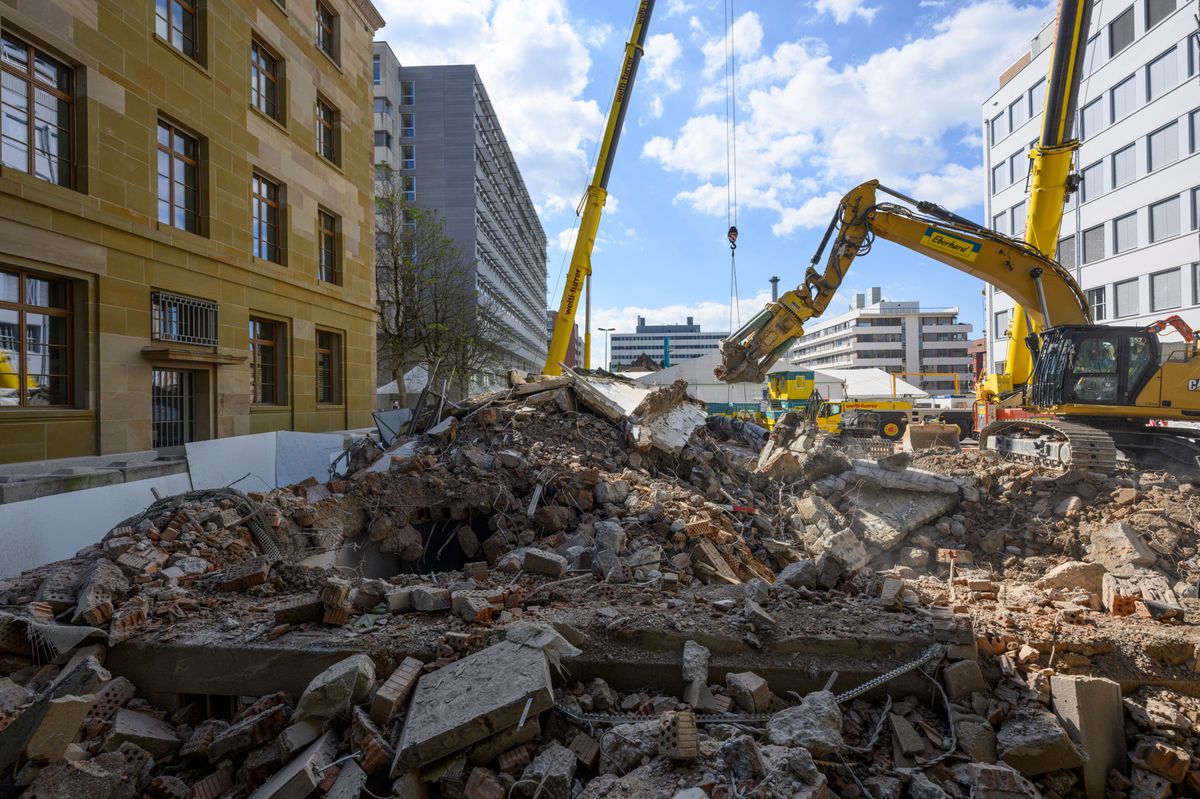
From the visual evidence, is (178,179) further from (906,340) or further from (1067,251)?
(906,340)

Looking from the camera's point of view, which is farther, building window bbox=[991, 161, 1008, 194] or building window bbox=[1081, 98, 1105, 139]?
building window bbox=[991, 161, 1008, 194]

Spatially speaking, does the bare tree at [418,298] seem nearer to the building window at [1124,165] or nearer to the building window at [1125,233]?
the building window at [1125,233]

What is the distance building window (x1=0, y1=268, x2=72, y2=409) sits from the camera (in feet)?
27.5

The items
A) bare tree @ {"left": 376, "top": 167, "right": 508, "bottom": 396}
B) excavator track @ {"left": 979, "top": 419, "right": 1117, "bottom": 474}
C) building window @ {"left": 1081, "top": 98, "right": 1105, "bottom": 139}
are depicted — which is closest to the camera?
excavator track @ {"left": 979, "top": 419, "right": 1117, "bottom": 474}

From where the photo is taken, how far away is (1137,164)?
24.2m

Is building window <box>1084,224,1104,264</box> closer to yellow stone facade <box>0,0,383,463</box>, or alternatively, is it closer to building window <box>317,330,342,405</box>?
yellow stone facade <box>0,0,383,463</box>

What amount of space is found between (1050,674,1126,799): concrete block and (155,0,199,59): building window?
14845mm

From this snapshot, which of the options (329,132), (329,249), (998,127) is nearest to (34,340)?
(329,249)

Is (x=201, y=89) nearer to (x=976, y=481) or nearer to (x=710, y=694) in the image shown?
(x=710, y=694)

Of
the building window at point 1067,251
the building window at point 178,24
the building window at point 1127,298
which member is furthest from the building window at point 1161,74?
the building window at point 178,24

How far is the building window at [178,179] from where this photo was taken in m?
10.8

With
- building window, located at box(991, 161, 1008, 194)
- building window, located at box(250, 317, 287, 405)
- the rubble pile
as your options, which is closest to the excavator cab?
the rubble pile

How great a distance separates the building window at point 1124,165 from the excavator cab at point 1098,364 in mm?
20389

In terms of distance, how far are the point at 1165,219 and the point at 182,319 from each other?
31.9 metres
